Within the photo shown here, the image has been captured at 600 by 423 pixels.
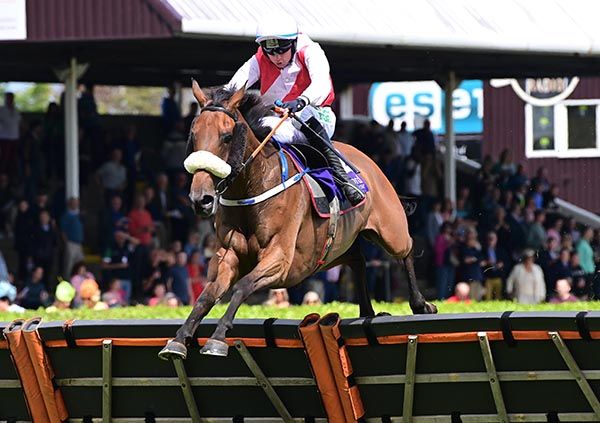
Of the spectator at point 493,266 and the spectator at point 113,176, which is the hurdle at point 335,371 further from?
the spectator at point 493,266

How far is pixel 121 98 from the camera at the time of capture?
208 feet

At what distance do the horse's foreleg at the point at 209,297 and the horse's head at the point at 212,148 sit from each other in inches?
22.1

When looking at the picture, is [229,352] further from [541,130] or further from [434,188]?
[541,130]

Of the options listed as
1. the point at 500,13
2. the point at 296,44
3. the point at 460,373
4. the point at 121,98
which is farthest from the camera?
the point at 121,98

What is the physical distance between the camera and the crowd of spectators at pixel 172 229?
19.0 m

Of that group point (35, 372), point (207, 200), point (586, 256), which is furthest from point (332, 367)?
point (586, 256)

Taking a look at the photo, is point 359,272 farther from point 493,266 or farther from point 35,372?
point 493,266

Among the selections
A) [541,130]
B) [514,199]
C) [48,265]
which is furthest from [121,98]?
[48,265]

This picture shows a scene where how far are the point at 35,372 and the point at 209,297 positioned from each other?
1.20m

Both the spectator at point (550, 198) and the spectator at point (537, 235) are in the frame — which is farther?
the spectator at point (550, 198)

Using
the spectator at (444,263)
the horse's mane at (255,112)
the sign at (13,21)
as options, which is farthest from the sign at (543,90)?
the horse's mane at (255,112)

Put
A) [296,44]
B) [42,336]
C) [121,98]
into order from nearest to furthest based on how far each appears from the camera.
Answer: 1. [42,336]
2. [296,44]
3. [121,98]

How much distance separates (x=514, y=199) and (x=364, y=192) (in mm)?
14392

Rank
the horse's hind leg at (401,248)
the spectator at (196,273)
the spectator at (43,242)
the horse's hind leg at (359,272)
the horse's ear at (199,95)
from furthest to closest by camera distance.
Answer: the spectator at (196,273) < the spectator at (43,242) < the horse's hind leg at (359,272) < the horse's hind leg at (401,248) < the horse's ear at (199,95)
